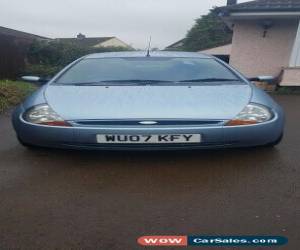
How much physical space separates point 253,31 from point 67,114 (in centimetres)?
880

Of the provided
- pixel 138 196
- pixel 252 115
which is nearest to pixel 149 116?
pixel 138 196

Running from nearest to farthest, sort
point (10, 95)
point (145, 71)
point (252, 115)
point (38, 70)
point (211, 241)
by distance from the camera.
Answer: point (211, 241)
point (252, 115)
point (145, 71)
point (10, 95)
point (38, 70)

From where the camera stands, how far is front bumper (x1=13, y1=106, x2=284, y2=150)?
8.51 feet

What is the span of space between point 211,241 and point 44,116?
68.0 inches

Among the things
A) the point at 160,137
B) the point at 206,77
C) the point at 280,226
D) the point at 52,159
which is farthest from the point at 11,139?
the point at 280,226

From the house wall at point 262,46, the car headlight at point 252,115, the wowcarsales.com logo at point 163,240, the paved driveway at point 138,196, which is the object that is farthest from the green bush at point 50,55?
the wowcarsales.com logo at point 163,240

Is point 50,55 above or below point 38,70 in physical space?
above

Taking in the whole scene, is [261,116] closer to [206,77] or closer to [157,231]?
[206,77]

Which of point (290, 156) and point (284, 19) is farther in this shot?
point (284, 19)

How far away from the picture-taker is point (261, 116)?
276 cm

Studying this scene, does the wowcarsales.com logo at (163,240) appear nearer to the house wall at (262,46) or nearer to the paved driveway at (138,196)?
the paved driveway at (138,196)

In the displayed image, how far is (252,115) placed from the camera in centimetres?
272

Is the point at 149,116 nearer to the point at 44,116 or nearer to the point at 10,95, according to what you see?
the point at 44,116

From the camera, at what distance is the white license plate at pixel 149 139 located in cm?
260
